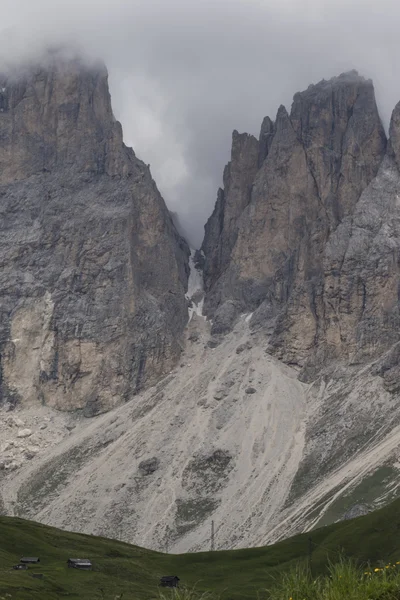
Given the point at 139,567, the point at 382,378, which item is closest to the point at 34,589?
the point at 139,567

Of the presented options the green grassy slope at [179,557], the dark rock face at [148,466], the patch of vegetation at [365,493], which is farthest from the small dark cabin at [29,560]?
the dark rock face at [148,466]

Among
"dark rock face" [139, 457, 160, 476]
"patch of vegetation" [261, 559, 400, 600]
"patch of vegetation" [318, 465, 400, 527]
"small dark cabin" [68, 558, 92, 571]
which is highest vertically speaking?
"patch of vegetation" [261, 559, 400, 600]

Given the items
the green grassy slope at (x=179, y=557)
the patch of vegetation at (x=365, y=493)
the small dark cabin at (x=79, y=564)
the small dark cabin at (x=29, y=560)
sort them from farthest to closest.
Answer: the patch of vegetation at (x=365, y=493), the small dark cabin at (x=29, y=560), the small dark cabin at (x=79, y=564), the green grassy slope at (x=179, y=557)

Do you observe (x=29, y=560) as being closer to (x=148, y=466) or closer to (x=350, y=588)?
(x=350, y=588)

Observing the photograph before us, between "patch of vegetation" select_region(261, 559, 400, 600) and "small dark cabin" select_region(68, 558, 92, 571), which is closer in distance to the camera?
"patch of vegetation" select_region(261, 559, 400, 600)

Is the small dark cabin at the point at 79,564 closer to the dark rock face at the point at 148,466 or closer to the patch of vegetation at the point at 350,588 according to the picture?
the patch of vegetation at the point at 350,588

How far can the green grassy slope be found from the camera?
85062 millimetres

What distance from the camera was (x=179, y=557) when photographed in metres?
116

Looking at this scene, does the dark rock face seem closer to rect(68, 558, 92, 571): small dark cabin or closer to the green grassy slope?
the green grassy slope

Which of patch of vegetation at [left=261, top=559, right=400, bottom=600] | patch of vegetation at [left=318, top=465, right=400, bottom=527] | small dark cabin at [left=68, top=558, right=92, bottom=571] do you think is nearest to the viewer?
patch of vegetation at [left=261, top=559, right=400, bottom=600]

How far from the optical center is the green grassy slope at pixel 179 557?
85062mm

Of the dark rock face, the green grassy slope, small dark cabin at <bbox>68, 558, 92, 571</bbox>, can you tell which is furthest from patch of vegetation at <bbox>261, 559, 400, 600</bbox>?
the dark rock face

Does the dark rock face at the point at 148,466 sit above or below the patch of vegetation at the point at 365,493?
below

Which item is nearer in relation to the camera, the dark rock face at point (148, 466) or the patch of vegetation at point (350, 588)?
the patch of vegetation at point (350, 588)
